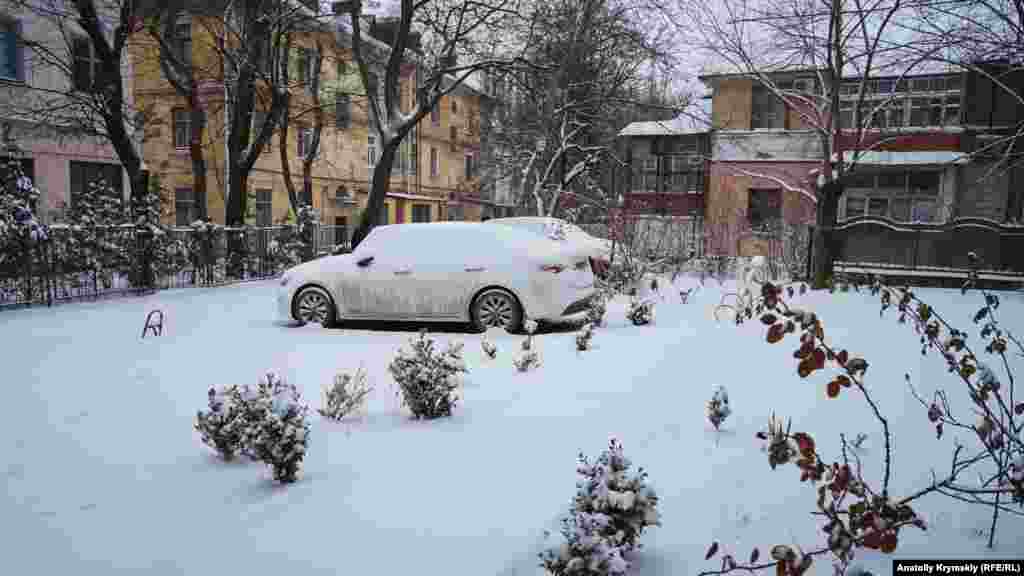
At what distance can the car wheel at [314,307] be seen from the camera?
9523mm

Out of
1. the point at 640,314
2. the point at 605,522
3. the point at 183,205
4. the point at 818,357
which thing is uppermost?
the point at 183,205

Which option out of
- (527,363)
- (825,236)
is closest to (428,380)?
(527,363)

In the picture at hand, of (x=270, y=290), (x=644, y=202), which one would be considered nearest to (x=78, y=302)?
(x=270, y=290)

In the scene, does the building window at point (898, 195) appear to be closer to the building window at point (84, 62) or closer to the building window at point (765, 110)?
the building window at point (765, 110)

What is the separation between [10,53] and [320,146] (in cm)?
1300

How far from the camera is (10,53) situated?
62.1 feet

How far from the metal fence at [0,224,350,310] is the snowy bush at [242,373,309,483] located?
33.1 ft

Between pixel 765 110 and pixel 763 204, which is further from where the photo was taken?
pixel 763 204

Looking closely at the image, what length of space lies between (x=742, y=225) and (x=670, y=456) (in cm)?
1576

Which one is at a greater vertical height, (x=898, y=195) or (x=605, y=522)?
(x=898, y=195)

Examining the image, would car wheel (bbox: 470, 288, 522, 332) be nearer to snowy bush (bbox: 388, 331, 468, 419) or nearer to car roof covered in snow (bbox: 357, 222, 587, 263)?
car roof covered in snow (bbox: 357, 222, 587, 263)

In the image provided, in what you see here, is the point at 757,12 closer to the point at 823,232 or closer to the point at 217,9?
the point at 823,232

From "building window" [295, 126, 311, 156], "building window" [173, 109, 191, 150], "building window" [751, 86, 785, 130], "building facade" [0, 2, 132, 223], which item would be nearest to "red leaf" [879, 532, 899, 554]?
"building facade" [0, 2, 132, 223]

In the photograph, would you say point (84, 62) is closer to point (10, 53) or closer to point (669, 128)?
point (10, 53)
